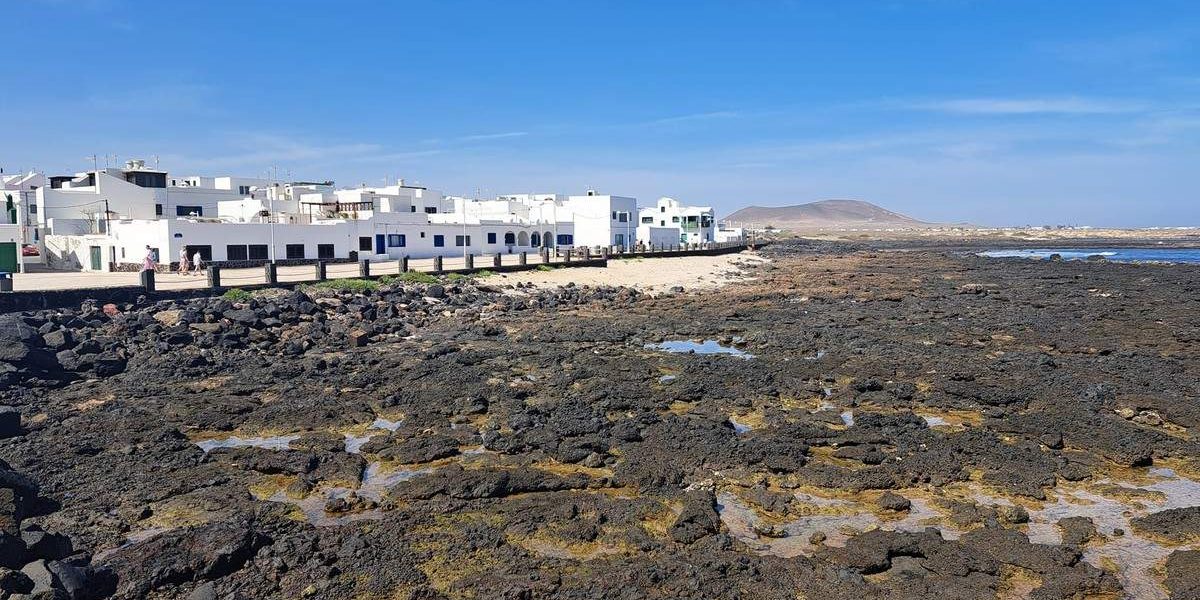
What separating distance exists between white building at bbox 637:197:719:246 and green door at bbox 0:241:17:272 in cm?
6140

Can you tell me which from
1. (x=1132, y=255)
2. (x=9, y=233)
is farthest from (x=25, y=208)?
(x=1132, y=255)

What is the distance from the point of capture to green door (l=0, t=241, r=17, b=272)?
3941 centimetres

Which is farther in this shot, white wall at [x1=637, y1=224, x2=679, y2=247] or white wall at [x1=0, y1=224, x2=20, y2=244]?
white wall at [x1=637, y1=224, x2=679, y2=247]

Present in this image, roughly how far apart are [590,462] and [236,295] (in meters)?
23.3

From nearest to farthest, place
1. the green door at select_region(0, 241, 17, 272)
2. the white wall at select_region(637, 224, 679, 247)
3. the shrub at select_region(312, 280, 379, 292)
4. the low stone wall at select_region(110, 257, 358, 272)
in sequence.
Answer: the shrub at select_region(312, 280, 379, 292), the green door at select_region(0, 241, 17, 272), the low stone wall at select_region(110, 257, 358, 272), the white wall at select_region(637, 224, 679, 247)

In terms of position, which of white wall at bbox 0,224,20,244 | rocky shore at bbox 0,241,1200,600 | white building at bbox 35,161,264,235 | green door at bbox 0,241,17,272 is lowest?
rocky shore at bbox 0,241,1200,600

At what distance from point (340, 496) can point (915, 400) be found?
1157 cm

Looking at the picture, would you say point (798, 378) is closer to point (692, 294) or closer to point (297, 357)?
point (297, 357)

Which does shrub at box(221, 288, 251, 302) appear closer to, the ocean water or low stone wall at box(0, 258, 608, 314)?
low stone wall at box(0, 258, 608, 314)

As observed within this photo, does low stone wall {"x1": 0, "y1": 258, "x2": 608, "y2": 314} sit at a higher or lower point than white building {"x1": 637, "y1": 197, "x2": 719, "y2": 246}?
lower

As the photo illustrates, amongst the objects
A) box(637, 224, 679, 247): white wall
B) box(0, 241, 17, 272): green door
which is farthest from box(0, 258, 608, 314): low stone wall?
box(637, 224, 679, 247): white wall

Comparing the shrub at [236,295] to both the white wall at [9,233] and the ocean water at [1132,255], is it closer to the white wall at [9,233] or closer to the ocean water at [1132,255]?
the white wall at [9,233]

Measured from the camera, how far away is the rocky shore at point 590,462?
8391 mm

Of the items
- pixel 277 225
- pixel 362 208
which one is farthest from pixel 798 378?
pixel 362 208
